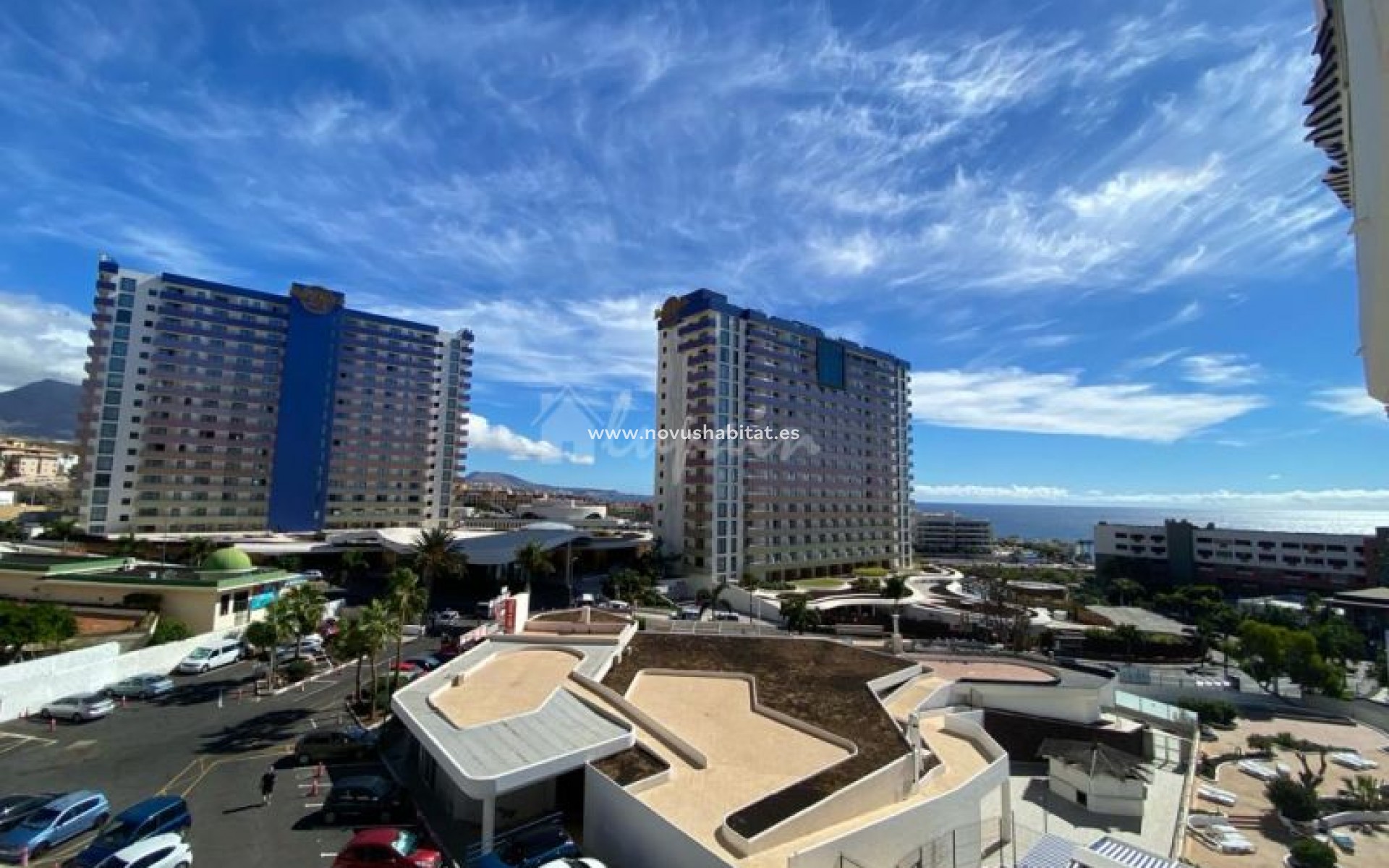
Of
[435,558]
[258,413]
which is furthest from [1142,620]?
[258,413]

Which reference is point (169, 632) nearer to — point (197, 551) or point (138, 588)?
point (138, 588)

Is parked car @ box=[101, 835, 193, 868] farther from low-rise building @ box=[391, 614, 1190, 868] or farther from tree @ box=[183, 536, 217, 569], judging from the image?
A: tree @ box=[183, 536, 217, 569]

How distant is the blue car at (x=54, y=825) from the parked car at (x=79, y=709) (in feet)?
43.2

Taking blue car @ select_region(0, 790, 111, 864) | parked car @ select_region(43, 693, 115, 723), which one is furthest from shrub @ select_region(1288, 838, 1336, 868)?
parked car @ select_region(43, 693, 115, 723)

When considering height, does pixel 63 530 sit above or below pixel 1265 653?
above

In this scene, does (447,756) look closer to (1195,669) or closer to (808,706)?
(808,706)

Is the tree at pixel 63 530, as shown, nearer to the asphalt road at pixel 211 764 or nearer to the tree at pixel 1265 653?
the asphalt road at pixel 211 764

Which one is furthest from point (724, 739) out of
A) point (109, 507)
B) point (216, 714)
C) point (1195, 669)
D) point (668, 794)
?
point (109, 507)

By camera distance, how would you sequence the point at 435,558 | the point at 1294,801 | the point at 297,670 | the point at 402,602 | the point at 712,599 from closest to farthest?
the point at 1294,801 → the point at 402,602 → the point at 297,670 → the point at 435,558 → the point at 712,599

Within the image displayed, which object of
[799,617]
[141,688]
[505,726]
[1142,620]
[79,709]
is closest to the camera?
[505,726]

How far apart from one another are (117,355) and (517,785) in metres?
104

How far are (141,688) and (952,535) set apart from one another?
19279 centimetres

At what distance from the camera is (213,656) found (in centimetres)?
4175

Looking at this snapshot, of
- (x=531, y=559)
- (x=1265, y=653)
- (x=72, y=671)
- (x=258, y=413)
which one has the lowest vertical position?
(x=1265, y=653)
